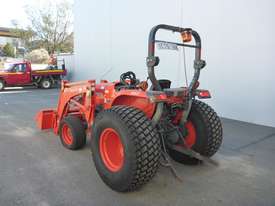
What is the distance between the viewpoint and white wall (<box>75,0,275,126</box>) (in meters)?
5.80

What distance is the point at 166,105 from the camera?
10.6ft

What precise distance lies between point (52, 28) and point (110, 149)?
23194 mm

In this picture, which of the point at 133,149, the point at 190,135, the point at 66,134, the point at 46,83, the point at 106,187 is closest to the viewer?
the point at 133,149

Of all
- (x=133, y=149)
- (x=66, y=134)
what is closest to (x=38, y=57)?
(x=66, y=134)

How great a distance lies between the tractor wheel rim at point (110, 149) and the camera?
2.95 m

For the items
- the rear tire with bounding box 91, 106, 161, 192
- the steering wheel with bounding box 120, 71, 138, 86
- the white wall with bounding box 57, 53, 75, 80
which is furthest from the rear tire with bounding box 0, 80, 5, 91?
the rear tire with bounding box 91, 106, 161, 192

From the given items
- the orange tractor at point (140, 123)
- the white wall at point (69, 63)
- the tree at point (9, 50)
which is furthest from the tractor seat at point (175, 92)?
the tree at point (9, 50)

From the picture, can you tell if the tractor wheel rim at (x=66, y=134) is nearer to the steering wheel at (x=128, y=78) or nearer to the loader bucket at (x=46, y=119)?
the loader bucket at (x=46, y=119)

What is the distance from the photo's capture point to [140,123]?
2621 mm

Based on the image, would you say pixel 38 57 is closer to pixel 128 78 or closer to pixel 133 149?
pixel 128 78

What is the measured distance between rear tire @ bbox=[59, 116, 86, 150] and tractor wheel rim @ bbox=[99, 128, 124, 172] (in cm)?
110

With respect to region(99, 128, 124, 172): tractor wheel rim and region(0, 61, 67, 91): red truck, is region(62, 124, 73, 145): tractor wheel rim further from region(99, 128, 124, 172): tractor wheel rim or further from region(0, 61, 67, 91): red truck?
region(0, 61, 67, 91): red truck

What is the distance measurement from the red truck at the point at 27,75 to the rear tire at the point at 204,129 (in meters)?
11.3

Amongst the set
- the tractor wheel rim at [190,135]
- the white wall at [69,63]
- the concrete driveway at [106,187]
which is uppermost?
the white wall at [69,63]
